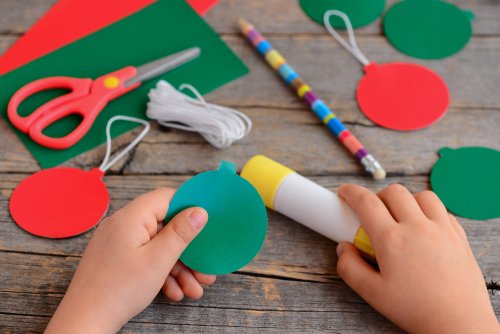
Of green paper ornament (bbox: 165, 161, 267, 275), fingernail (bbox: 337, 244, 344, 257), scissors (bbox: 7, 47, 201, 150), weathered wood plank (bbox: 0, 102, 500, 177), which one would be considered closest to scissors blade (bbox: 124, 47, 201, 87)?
scissors (bbox: 7, 47, 201, 150)

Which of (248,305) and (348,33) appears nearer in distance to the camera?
(248,305)

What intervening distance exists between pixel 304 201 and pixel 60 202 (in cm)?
37

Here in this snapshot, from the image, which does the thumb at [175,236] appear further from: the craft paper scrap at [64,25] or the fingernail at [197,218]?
the craft paper scrap at [64,25]

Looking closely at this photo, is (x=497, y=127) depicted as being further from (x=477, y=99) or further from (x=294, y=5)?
(x=294, y=5)

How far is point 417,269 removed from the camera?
2.34 ft

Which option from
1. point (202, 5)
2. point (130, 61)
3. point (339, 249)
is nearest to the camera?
point (339, 249)

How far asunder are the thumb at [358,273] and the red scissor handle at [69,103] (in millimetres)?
468

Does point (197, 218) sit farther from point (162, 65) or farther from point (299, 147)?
point (162, 65)

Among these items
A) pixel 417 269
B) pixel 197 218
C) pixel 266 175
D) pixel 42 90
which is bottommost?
pixel 417 269

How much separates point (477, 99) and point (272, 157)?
1.27ft

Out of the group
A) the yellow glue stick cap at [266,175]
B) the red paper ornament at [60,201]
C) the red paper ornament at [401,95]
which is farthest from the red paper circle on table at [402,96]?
the red paper ornament at [60,201]

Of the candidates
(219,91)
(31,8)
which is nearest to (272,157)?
→ (219,91)

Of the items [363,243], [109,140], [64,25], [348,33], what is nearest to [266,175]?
[363,243]

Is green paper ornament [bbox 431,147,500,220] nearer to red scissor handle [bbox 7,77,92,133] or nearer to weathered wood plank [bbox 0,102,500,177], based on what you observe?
weathered wood plank [bbox 0,102,500,177]
